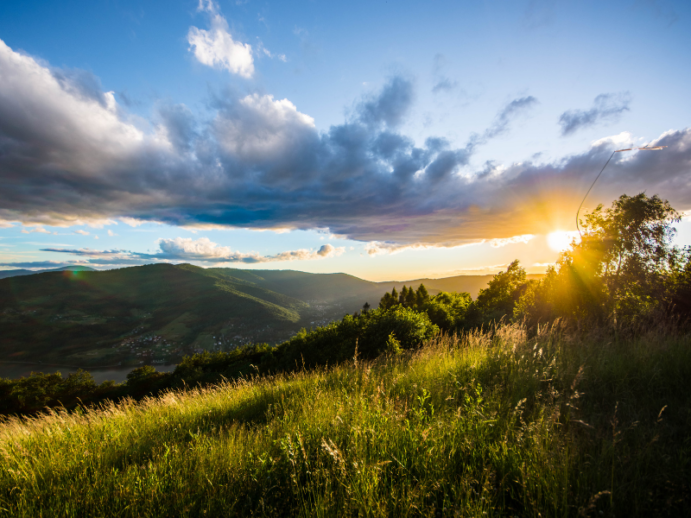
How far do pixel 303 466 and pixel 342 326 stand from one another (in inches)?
849

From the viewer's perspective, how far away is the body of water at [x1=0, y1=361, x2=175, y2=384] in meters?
145

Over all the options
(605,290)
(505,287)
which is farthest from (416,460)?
(505,287)

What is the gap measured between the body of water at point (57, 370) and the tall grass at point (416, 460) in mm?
174051

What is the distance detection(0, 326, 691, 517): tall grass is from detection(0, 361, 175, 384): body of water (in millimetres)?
174051

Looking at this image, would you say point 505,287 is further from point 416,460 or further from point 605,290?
point 416,460

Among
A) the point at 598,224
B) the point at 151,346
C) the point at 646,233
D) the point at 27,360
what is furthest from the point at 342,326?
the point at 27,360

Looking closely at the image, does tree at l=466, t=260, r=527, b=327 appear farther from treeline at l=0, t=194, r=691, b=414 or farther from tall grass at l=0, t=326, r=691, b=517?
tall grass at l=0, t=326, r=691, b=517

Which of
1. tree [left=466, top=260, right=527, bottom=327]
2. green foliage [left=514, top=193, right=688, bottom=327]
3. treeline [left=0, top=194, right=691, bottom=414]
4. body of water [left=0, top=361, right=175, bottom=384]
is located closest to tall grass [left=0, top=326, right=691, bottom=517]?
treeline [left=0, top=194, right=691, bottom=414]

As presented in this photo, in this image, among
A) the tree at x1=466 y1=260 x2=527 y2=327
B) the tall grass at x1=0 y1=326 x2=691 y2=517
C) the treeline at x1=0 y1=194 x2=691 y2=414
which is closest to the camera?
the tall grass at x1=0 y1=326 x2=691 y2=517

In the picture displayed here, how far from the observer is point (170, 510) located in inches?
95.1

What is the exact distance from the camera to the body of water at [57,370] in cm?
14475

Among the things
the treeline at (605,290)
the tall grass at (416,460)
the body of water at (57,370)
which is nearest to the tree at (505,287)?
the treeline at (605,290)

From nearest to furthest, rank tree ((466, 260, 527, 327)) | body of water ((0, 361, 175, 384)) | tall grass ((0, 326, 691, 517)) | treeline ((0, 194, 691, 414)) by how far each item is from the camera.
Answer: tall grass ((0, 326, 691, 517)) → treeline ((0, 194, 691, 414)) → tree ((466, 260, 527, 327)) → body of water ((0, 361, 175, 384))

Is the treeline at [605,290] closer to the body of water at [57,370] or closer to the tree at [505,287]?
the tree at [505,287]
